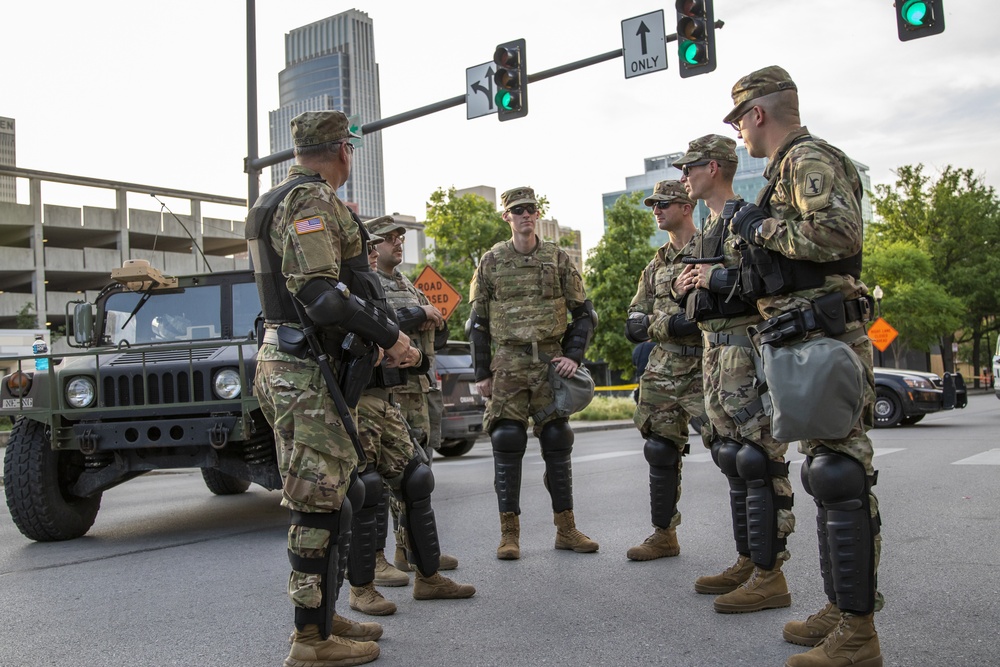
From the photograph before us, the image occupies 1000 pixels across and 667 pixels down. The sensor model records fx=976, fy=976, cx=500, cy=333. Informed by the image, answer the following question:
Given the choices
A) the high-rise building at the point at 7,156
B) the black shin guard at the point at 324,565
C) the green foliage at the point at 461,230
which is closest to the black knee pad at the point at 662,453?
the black shin guard at the point at 324,565

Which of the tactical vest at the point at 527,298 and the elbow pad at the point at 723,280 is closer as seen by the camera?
the elbow pad at the point at 723,280

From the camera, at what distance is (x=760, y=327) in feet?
11.5

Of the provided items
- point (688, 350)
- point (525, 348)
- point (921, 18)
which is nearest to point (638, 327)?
point (688, 350)

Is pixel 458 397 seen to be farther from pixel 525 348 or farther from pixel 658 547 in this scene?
pixel 658 547

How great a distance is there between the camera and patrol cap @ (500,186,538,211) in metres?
5.87

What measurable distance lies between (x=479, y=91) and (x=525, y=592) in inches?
400

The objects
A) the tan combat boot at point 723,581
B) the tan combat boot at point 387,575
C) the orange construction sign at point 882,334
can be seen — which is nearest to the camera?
the tan combat boot at point 723,581

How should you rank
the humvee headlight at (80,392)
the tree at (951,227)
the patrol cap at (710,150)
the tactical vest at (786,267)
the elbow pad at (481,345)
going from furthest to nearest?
the tree at (951,227)
the humvee headlight at (80,392)
the elbow pad at (481,345)
the patrol cap at (710,150)
the tactical vest at (786,267)

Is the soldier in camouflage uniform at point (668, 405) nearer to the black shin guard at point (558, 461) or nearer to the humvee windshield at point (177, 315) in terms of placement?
the black shin guard at point (558, 461)

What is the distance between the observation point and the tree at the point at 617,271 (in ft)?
120

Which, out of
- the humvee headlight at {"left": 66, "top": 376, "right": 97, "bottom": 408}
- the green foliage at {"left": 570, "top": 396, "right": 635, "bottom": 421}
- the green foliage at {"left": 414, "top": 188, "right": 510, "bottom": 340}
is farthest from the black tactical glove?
the green foliage at {"left": 414, "top": 188, "right": 510, "bottom": 340}

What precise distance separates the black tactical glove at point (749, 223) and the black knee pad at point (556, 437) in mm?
2347

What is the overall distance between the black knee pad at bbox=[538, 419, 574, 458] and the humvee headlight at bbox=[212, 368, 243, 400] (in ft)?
6.84

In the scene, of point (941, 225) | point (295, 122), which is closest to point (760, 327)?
point (295, 122)
